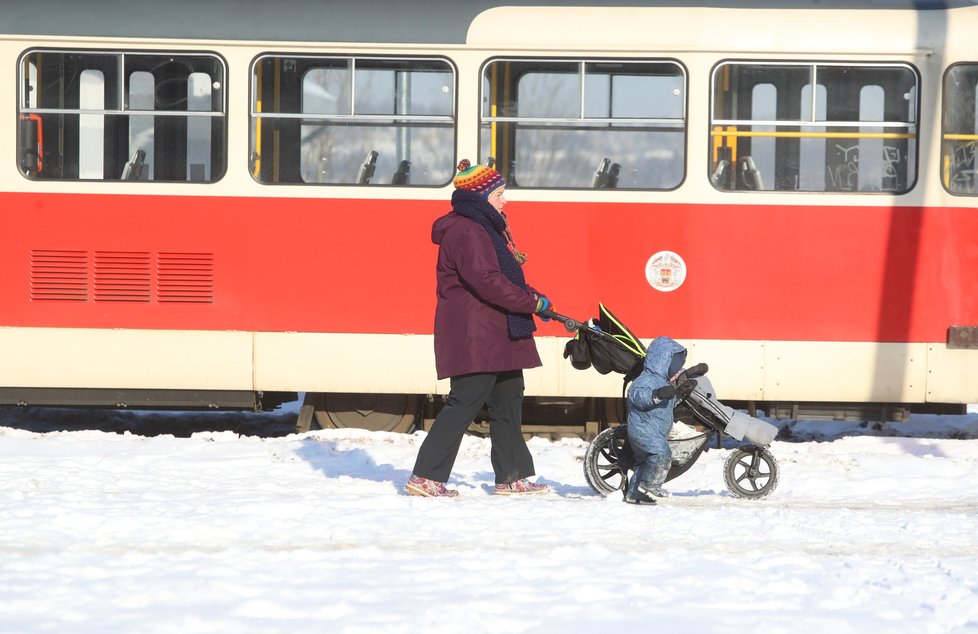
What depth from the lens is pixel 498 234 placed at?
629 cm

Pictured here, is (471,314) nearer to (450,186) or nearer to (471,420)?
(471,420)

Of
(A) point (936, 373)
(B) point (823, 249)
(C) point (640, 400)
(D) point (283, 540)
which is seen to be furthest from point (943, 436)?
(D) point (283, 540)

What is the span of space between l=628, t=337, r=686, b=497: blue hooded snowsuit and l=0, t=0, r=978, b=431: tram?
2278 mm

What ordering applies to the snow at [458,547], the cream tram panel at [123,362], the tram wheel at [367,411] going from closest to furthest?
1. the snow at [458,547]
2. the cream tram panel at [123,362]
3. the tram wheel at [367,411]

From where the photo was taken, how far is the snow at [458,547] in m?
4.21

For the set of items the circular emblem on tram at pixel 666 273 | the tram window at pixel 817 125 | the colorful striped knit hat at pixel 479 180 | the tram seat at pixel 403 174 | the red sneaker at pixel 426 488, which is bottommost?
the red sneaker at pixel 426 488

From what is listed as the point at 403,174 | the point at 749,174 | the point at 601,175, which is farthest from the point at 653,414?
the point at 403,174

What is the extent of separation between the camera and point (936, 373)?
845 cm

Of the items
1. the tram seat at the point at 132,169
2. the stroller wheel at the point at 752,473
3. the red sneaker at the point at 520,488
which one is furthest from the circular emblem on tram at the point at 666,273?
the tram seat at the point at 132,169

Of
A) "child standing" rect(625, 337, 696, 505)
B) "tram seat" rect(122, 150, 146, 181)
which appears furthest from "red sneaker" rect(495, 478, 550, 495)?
"tram seat" rect(122, 150, 146, 181)

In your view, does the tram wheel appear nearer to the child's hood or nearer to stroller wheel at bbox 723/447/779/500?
stroller wheel at bbox 723/447/779/500

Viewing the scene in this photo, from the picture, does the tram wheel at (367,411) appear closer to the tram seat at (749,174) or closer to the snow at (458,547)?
the snow at (458,547)

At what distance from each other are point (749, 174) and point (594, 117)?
3.64ft

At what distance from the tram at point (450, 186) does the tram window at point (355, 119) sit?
0.05 feet
